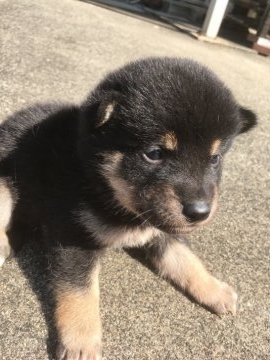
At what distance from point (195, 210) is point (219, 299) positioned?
90 cm

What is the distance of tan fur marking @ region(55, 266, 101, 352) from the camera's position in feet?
7.98

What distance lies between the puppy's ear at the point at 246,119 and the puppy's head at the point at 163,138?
255 millimetres

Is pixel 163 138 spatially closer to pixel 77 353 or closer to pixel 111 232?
pixel 111 232

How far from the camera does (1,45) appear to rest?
5.77 metres

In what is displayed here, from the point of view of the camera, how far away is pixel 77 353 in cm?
240

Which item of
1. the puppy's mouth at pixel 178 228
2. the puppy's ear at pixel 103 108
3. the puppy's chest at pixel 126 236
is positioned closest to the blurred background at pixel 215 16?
the puppy's chest at pixel 126 236

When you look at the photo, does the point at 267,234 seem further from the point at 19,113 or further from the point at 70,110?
the point at 19,113

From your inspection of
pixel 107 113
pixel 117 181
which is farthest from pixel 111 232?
pixel 107 113

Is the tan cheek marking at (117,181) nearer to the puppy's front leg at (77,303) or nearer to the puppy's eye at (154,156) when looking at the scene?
the puppy's eye at (154,156)

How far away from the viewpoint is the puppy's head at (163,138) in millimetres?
2256

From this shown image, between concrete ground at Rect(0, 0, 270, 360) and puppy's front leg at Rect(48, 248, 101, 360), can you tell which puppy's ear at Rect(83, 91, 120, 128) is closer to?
puppy's front leg at Rect(48, 248, 101, 360)

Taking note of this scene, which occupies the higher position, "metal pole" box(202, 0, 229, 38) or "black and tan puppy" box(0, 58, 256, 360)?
"black and tan puppy" box(0, 58, 256, 360)

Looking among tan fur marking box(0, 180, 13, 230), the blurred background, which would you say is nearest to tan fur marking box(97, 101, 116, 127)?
tan fur marking box(0, 180, 13, 230)

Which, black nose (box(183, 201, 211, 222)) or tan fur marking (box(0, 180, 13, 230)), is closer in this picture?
black nose (box(183, 201, 211, 222))
